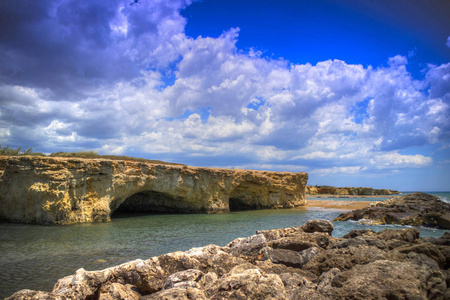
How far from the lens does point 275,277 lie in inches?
174

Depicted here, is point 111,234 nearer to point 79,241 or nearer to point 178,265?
point 79,241

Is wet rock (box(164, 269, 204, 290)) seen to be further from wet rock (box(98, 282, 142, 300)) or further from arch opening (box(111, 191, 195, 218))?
arch opening (box(111, 191, 195, 218))

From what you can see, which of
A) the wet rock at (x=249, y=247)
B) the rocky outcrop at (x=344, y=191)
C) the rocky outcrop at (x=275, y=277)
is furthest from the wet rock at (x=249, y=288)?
the rocky outcrop at (x=344, y=191)

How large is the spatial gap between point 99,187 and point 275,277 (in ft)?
64.5

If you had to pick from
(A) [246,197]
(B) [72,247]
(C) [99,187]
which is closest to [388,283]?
(B) [72,247]

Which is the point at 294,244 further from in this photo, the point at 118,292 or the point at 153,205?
the point at 153,205

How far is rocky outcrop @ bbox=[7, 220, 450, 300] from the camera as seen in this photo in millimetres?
4309

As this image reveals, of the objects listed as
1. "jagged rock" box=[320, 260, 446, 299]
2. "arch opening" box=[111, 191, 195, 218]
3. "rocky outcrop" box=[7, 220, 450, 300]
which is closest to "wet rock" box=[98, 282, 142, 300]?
"rocky outcrop" box=[7, 220, 450, 300]

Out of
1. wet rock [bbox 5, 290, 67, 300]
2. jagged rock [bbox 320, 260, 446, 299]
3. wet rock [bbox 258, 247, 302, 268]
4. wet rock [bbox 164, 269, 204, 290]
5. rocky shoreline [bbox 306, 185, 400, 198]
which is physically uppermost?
jagged rock [bbox 320, 260, 446, 299]

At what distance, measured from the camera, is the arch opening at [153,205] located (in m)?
29.0

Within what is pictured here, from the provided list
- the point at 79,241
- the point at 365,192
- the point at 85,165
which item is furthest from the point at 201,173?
the point at 365,192

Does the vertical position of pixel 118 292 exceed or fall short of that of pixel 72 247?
it exceeds it

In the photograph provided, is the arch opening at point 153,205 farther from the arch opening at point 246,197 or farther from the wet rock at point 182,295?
the wet rock at point 182,295

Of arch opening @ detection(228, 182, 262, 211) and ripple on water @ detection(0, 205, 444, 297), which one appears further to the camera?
arch opening @ detection(228, 182, 262, 211)
